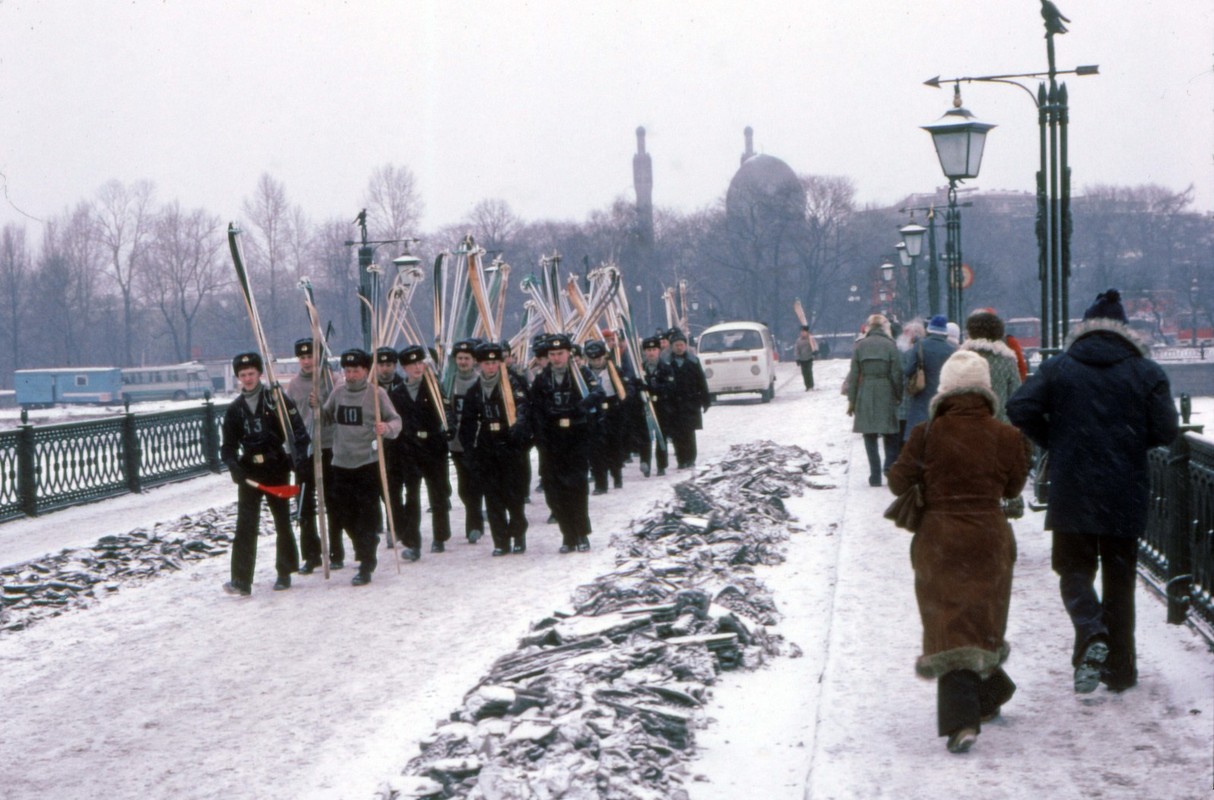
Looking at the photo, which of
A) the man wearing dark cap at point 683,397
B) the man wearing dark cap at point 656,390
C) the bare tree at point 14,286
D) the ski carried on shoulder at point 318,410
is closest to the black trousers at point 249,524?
the ski carried on shoulder at point 318,410

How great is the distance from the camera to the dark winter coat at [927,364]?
11.8 m

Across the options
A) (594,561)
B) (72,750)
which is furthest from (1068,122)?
(72,750)

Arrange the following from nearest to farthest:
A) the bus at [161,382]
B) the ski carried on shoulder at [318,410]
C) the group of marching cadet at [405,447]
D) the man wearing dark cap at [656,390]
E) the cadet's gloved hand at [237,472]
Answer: the cadet's gloved hand at [237,472]
the group of marching cadet at [405,447]
the ski carried on shoulder at [318,410]
the man wearing dark cap at [656,390]
the bus at [161,382]

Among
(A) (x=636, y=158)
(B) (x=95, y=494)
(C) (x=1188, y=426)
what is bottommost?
(B) (x=95, y=494)

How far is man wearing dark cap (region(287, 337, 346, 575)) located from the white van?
21.3 metres

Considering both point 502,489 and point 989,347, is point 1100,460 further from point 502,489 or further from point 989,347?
point 502,489

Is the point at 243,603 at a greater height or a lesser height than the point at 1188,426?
lesser

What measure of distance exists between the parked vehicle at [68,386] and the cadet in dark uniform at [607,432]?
62.4 meters

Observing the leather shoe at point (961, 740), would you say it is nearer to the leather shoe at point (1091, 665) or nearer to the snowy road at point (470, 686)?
the snowy road at point (470, 686)

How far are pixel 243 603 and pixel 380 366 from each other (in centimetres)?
277

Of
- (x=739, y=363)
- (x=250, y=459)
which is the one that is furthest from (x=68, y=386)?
(x=250, y=459)

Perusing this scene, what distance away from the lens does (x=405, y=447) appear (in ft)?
41.0

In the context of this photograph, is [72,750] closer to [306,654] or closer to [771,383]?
[306,654]

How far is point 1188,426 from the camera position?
272 inches
